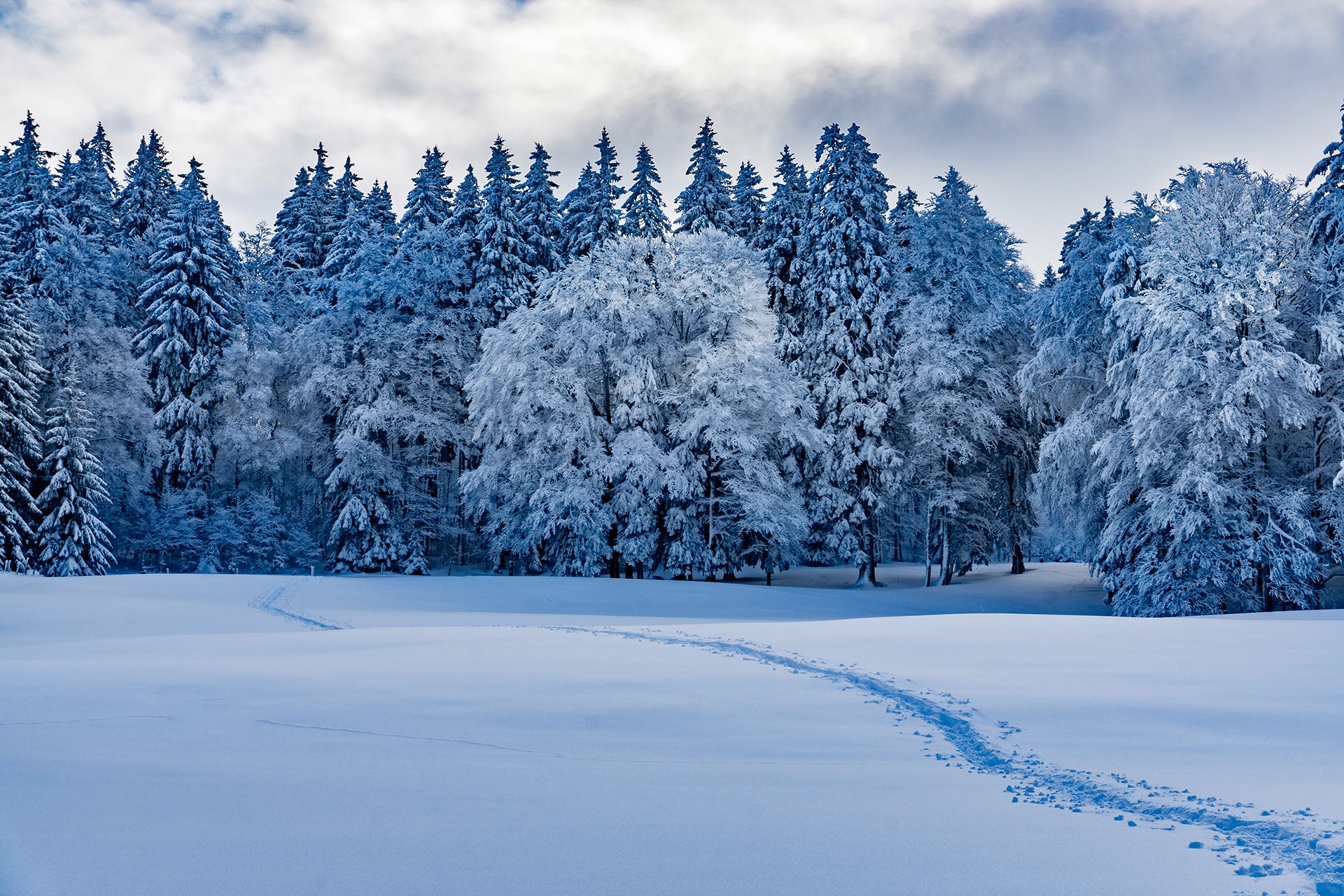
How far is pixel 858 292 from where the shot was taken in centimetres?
3394

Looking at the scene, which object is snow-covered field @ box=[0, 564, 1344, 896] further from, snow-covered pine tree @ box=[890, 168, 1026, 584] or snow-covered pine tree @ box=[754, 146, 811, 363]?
snow-covered pine tree @ box=[754, 146, 811, 363]

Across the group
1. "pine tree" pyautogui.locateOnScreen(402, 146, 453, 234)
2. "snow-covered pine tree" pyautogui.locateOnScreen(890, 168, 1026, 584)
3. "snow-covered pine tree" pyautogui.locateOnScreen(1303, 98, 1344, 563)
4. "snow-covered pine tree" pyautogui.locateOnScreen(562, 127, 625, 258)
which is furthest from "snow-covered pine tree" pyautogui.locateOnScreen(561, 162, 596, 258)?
"snow-covered pine tree" pyautogui.locateOnScreen(1303, 98, 1344, 563)

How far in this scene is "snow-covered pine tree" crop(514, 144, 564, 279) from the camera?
3934 centimetres

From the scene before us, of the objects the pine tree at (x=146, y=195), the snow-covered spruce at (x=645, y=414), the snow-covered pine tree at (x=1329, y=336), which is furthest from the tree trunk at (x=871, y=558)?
the pine tree at (x=146, y=195)

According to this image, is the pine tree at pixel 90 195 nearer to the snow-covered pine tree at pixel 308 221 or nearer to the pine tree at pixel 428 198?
the snow-covered pine tree at pixel 308 221

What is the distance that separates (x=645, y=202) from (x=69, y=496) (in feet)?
74.7

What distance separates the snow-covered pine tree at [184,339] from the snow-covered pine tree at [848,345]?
21.8 meters

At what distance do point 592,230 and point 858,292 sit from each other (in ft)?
35.2

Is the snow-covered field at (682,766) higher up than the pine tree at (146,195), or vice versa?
the pine tree at (146,195)

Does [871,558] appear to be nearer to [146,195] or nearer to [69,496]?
[69,496]

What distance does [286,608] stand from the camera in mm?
21219

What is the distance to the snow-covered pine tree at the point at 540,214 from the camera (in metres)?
39.3

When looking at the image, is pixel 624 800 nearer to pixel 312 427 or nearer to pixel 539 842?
pixel 539 842

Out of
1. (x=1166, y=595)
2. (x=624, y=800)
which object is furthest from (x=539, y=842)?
(x=1166, y=595)
